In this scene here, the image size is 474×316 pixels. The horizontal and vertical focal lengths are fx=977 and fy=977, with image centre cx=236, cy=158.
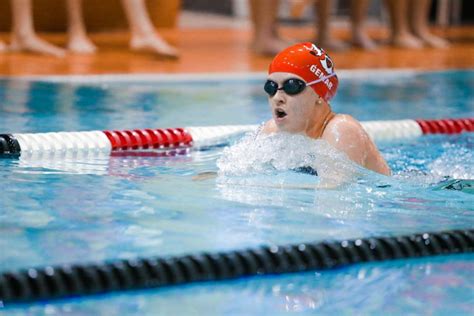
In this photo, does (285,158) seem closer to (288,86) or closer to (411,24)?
(288,86)

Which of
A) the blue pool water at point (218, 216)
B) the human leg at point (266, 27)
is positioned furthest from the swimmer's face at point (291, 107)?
the human leg at point (266, 27)

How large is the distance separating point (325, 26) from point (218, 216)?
16.9 feet

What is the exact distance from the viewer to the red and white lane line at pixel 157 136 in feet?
12.4

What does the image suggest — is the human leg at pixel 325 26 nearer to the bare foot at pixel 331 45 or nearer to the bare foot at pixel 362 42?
the bare foot at pixel 331 45

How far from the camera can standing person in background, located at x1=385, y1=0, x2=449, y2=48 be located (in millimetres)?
8196

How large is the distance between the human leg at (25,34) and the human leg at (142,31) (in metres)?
0.53

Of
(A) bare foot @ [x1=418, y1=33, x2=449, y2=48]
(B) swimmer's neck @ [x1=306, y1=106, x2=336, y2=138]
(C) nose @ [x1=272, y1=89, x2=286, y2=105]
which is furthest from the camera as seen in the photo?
(A) bare foot @ [x1=418, y1=33, x2=449, y2=48]

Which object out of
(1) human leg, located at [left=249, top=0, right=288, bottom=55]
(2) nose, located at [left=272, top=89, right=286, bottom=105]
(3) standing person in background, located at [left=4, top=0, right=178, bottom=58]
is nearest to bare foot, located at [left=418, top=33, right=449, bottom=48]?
(1) human leg, located at [left=249, top=0, right=288, bottom=55]

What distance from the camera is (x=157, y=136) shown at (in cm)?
405

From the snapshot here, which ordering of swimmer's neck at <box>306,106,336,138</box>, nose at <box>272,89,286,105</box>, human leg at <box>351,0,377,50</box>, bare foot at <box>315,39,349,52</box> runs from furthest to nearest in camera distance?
human leg at <box>351,0,377,50</box> < bare foot at <box>315,39,349,52</box> < swimmer's neck at <box>306,106,336,138</box> < nose at <box>272,89,286,105</box>

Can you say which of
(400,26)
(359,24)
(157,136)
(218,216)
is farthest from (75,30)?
(218,216)

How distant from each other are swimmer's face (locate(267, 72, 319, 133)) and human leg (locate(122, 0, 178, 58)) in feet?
11.8

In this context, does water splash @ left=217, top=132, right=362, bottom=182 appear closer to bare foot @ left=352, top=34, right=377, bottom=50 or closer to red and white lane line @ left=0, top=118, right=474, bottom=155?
red and white lane line @ left=0, top=118, right=474, bottom=155

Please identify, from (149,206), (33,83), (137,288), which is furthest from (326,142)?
(33,83)
